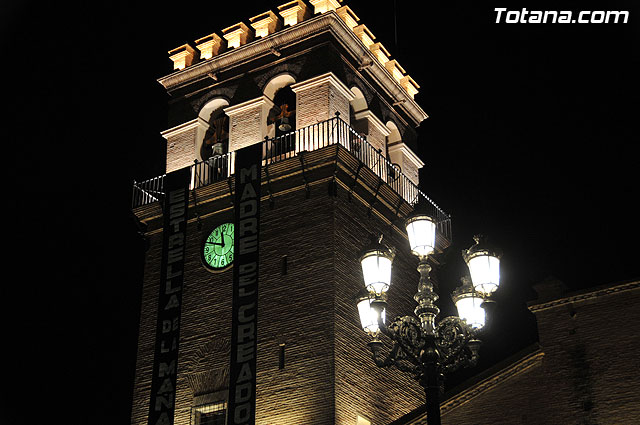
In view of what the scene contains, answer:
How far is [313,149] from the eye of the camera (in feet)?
80.1

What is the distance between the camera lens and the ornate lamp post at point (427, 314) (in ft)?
44.4

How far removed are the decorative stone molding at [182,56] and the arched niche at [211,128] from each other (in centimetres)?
171

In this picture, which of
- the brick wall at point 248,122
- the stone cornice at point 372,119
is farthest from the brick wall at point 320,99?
the stone cornice at point 372,119

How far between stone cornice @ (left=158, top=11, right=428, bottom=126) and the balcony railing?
8.28 ft

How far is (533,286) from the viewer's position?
20391 mm

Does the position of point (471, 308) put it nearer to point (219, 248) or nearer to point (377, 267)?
point (377, 267)

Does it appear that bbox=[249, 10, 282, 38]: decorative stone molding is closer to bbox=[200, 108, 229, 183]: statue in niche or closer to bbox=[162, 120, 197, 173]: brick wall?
bbox=[200, 108, 229, 183]: statue in niche

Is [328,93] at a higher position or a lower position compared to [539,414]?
higher

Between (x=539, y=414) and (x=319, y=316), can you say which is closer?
(x=539, y=414)

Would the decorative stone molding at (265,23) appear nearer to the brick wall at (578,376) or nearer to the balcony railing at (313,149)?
the balcony railing at (313,149)

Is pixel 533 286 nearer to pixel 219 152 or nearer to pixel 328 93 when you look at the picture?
pixel 328 93

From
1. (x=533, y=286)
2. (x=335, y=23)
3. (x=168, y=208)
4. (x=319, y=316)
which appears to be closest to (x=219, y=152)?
(x=168, y=208)

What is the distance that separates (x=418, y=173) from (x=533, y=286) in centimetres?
988

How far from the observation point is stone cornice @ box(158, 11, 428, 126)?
86.7 feet
